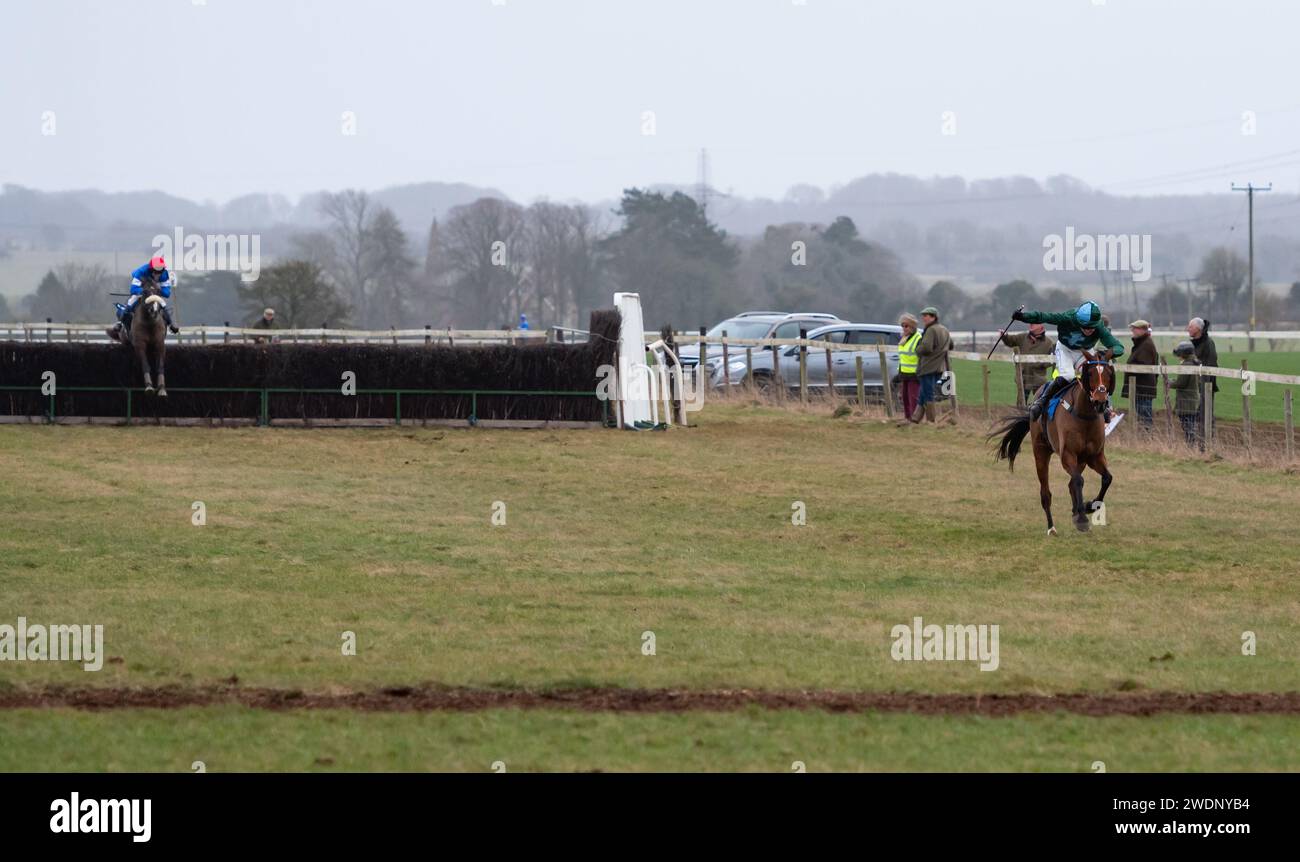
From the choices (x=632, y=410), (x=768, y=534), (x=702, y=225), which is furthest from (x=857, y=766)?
(x=702, y=225)

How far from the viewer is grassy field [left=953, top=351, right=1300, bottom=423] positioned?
99.7 feet

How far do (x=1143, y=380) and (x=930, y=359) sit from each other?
336cm

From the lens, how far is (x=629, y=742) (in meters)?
7.16

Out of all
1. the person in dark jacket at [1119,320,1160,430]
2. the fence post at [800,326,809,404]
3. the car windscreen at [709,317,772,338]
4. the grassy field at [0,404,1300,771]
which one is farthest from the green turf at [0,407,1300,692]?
the car windscreen at [709,317,772,338]

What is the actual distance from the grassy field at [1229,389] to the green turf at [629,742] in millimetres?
16991

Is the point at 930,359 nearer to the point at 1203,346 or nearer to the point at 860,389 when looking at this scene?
the point at 860,389

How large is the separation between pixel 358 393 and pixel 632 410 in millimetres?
4150

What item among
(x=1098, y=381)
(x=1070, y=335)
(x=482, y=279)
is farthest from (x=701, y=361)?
(x=482, y=279)

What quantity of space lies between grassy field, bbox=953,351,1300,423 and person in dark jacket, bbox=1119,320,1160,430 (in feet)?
3.02

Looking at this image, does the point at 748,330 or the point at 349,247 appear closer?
the point at 748,330

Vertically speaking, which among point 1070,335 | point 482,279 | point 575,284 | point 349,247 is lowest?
point 1070,335

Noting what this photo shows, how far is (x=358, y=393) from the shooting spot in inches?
937

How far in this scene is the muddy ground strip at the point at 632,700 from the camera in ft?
25.7
